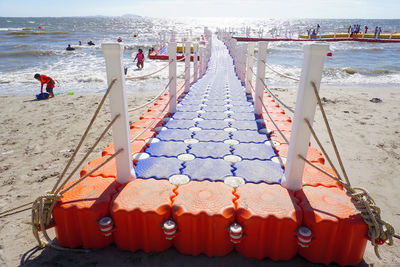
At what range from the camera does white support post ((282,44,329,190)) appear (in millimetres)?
1890

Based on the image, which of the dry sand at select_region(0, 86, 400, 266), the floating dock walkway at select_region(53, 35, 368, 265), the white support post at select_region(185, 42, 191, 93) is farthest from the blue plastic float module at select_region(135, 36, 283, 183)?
the white support post at select_region(185, 42, 191, 93)

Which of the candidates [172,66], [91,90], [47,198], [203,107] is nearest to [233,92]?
[203,107]

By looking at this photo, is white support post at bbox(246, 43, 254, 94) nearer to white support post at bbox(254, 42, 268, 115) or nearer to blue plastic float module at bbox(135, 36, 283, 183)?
blue plastic float module at bbox(135, 36, 283, 183)

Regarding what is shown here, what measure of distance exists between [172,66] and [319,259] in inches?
136

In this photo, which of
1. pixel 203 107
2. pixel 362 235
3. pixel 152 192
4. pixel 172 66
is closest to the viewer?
pixel 362 235

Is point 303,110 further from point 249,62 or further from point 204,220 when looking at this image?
point 249,62

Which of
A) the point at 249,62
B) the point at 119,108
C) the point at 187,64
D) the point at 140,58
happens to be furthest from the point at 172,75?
the point at 140,58

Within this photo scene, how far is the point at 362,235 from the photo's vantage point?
6.31 feet

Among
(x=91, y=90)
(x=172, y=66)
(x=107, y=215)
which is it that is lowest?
(x=91, y=90)

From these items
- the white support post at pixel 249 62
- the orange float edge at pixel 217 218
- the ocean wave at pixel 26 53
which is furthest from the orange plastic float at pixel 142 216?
the ocean wave at pixel 26 53

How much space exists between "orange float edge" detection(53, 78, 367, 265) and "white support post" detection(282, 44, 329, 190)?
0.50 ft

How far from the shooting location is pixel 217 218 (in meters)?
1.98

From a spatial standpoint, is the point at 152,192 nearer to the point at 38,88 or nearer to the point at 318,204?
the point at 318,204

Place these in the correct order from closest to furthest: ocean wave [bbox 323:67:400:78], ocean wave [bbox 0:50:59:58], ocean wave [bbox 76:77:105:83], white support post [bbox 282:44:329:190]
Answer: white support post [bbox 282:44:329:190], ocean wave [bbox 76:77:105:83], ocean wave [bbox 323:67:400:78], ocean wave [bbox 0:50:59:58]
